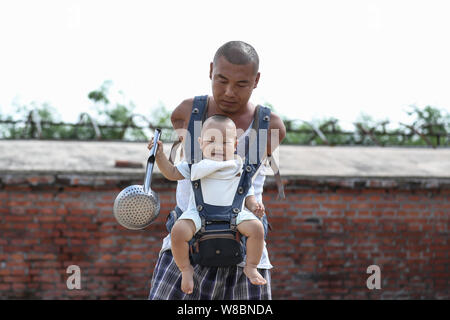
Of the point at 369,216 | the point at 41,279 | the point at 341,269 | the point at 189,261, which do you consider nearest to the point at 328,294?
the point at 341,269

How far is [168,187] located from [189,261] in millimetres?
3917

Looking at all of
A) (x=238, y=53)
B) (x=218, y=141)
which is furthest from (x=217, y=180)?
(x=238, y=53)

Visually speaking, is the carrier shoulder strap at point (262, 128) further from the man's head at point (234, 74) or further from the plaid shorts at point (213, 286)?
the plaid shorts at point (213, 286)

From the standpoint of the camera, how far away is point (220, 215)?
1808mm

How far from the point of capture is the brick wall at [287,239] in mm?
5535

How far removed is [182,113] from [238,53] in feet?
1.15

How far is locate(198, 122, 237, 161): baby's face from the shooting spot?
1.80m

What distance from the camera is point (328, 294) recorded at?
6.21 m

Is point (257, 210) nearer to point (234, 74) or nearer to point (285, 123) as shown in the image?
point (234, 74)

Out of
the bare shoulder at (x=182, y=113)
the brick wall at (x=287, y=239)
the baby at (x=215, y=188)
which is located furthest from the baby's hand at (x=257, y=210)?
the brick wall at (x=287, y=239)

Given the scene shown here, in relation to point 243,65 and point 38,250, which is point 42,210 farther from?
point 243,65

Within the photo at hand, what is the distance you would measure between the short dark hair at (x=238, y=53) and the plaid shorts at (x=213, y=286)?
2.67ft

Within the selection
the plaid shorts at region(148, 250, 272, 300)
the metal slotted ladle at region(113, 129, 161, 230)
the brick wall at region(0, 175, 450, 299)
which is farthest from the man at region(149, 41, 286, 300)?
the brick wall at region(0, 175, 450, 299)

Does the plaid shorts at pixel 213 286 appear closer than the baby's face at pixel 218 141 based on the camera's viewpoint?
No
